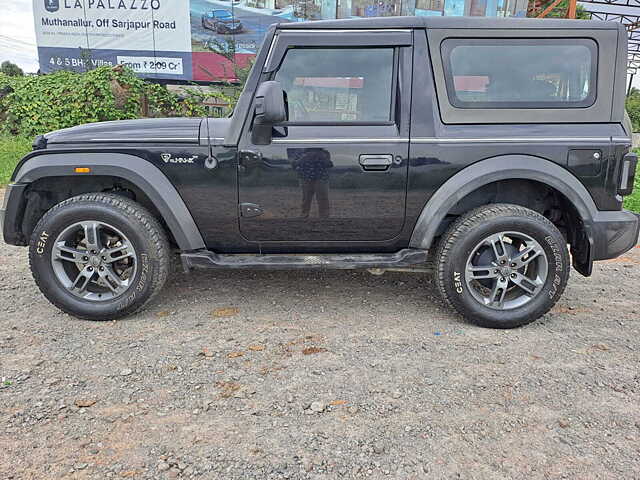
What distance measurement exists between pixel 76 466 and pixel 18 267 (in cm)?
310

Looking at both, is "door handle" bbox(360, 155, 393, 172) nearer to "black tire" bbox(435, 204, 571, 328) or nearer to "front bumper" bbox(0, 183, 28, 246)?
"black tire" bbox(435, 204, 571, 328)

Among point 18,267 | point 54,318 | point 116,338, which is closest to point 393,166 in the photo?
point 116,338

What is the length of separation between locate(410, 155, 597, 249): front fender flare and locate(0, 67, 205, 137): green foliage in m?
9.25

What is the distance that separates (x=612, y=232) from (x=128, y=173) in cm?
322

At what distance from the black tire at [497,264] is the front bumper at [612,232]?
0.21 metres

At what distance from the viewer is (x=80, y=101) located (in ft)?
35.3

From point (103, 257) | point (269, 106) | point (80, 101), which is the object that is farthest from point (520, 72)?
point (80, 101)

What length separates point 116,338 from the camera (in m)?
3.07

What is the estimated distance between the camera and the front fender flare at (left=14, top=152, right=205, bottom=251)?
3.15 metres

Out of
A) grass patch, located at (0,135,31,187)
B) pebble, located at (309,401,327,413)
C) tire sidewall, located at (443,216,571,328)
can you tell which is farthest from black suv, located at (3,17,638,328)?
grass patch, located at (0,135,31,187)

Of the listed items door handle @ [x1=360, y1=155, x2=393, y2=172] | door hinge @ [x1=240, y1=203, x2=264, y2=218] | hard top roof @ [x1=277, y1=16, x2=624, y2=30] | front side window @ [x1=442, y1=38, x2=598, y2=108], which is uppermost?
hard top roof @ [x1=277, y1=16, x2=624, y2=30]

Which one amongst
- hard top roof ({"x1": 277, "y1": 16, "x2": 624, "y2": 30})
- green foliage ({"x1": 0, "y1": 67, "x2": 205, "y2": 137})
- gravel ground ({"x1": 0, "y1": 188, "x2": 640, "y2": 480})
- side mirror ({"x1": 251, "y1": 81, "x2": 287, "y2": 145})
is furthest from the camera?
green foliage ({"x1": 0, "y1": 67, "x2": 205, "y2": 137})

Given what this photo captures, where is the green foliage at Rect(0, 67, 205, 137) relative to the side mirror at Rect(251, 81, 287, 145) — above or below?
above

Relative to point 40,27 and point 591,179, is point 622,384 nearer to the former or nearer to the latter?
point 591,179
